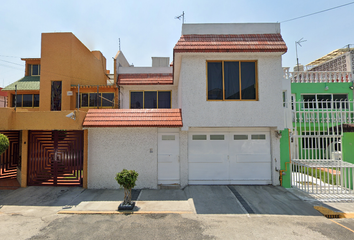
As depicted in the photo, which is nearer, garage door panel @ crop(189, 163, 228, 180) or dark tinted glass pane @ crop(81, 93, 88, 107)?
garage door panel @ crop(189, 163, 228, 180)

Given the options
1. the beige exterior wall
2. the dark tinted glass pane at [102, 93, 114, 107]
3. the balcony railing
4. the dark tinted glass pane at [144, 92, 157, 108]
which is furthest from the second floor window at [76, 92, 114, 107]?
the balcony railing

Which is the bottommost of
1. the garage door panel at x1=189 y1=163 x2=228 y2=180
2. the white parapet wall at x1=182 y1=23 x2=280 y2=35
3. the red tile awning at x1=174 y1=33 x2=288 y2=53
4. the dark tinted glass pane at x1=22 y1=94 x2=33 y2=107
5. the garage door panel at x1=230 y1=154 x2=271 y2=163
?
the garage door panel at x1=189 y1=163 x2=228 y2=180

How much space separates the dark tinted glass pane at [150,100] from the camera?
12970 millimetres

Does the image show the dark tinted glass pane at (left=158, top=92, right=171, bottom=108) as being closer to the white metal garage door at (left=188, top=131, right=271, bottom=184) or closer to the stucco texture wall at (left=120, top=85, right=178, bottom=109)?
the stucco texture wall at (left=120, top=85, right=178, bottom=109)

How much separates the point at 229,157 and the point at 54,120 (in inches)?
290

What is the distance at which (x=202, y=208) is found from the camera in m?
5.91

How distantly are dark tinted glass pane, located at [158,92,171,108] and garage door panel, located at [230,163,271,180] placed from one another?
6.60 meters

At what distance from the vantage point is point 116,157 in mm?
7734

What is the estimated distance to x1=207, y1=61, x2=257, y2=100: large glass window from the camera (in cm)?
750

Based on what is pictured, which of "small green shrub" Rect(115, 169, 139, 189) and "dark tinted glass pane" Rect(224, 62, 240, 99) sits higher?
"dark tinted glass pane" Rect(224, 62, 240, 99)

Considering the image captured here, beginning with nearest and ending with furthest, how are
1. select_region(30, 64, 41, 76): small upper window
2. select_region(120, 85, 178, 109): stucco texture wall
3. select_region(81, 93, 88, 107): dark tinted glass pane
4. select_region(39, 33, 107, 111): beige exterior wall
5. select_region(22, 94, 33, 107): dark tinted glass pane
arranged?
select_region(120, 85, 178, 109): stucco texture wall → select_region(39, 33, 107, 111): beige exterior wall → select_region(81, 93, 88, 107): dark tinted glass pane → select_region(22, 94, 33, 107): dark tinted glass pane → select_region(30, 64, 41, 76): small upper window

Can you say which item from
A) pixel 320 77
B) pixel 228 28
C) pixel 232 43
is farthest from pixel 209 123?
pixel 320 77

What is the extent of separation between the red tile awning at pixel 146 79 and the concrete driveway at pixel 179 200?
7326 millimetres

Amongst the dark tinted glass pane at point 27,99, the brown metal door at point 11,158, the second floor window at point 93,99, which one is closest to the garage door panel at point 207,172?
the brown metal door at point 11,158
